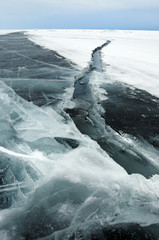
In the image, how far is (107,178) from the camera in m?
2.04

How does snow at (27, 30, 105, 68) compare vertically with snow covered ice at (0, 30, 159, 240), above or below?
above

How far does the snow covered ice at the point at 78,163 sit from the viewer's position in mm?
1638

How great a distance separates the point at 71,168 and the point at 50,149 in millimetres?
402

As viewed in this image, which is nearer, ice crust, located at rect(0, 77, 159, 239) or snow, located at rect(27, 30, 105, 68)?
ice crust, located at rect(0, 77, 159, 239)

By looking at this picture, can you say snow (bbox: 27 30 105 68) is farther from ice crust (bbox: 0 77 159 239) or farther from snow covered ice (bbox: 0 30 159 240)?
ice crust (bbox: 0 77 159 239)

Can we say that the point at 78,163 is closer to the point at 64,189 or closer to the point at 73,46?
the point at 64,189

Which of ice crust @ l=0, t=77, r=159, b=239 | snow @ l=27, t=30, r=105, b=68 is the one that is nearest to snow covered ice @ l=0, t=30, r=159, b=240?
ice crust @ l=0, t=77, r=159, b=239

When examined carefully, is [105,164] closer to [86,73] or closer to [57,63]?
[86,73]

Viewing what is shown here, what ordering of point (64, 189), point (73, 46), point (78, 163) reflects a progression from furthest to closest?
1. point (73, 46)
2. point (78, 163)
3. point (64, 189)

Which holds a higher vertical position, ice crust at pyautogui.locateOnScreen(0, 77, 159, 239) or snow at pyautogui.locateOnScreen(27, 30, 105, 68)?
snow at pyautogui.locateOnScreen(27, 30, 105, 68)

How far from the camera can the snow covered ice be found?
1.64 m

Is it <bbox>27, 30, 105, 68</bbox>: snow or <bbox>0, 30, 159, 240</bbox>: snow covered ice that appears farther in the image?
<bbox>27, 30, 105, 68</bbox>: snow

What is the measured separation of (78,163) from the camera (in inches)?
87.2

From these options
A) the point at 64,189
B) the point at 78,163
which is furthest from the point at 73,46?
the point at 64,189
